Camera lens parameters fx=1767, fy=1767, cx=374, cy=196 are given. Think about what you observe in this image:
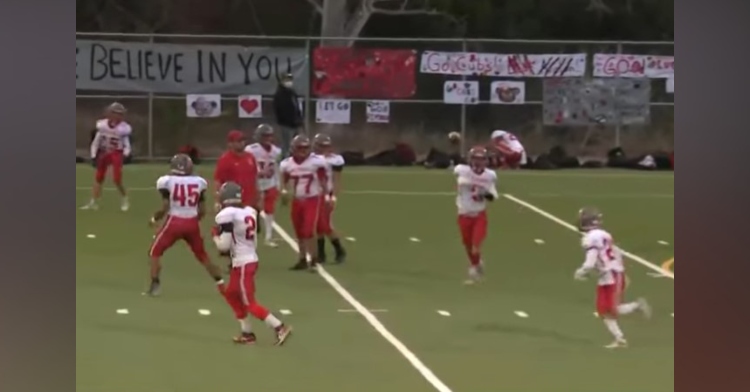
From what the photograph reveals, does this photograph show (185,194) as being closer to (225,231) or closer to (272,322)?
(225,231)

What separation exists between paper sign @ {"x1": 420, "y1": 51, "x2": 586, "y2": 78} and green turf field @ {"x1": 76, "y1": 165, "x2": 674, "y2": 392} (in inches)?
235

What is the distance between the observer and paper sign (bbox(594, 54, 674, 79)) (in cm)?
2830

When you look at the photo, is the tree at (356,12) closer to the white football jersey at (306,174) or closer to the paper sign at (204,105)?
the paper sign at (204,105)

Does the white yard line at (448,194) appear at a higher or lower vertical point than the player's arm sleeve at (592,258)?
higher

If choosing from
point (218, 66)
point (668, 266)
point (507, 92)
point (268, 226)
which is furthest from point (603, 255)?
point (507, 92)

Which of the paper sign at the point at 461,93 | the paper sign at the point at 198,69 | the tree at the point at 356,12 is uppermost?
the tree at the point at 356,12

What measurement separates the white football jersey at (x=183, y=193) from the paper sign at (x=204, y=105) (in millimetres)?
12771

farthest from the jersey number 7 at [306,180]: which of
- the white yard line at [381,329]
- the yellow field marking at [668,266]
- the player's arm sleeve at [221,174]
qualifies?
the yellow field marking at [668,266]

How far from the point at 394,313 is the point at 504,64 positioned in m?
14.1

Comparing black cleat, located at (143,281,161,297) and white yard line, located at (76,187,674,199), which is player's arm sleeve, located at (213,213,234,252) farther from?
white yard line, located at (76,187,674,199)

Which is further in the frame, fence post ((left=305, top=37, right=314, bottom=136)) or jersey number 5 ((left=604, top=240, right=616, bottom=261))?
fence post ((left=305, top=37, right=314, bottom=136))

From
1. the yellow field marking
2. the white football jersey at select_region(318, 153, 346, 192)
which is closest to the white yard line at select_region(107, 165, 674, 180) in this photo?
the yellow field marking

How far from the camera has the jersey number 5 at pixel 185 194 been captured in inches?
578

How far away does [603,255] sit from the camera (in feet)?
42.5
